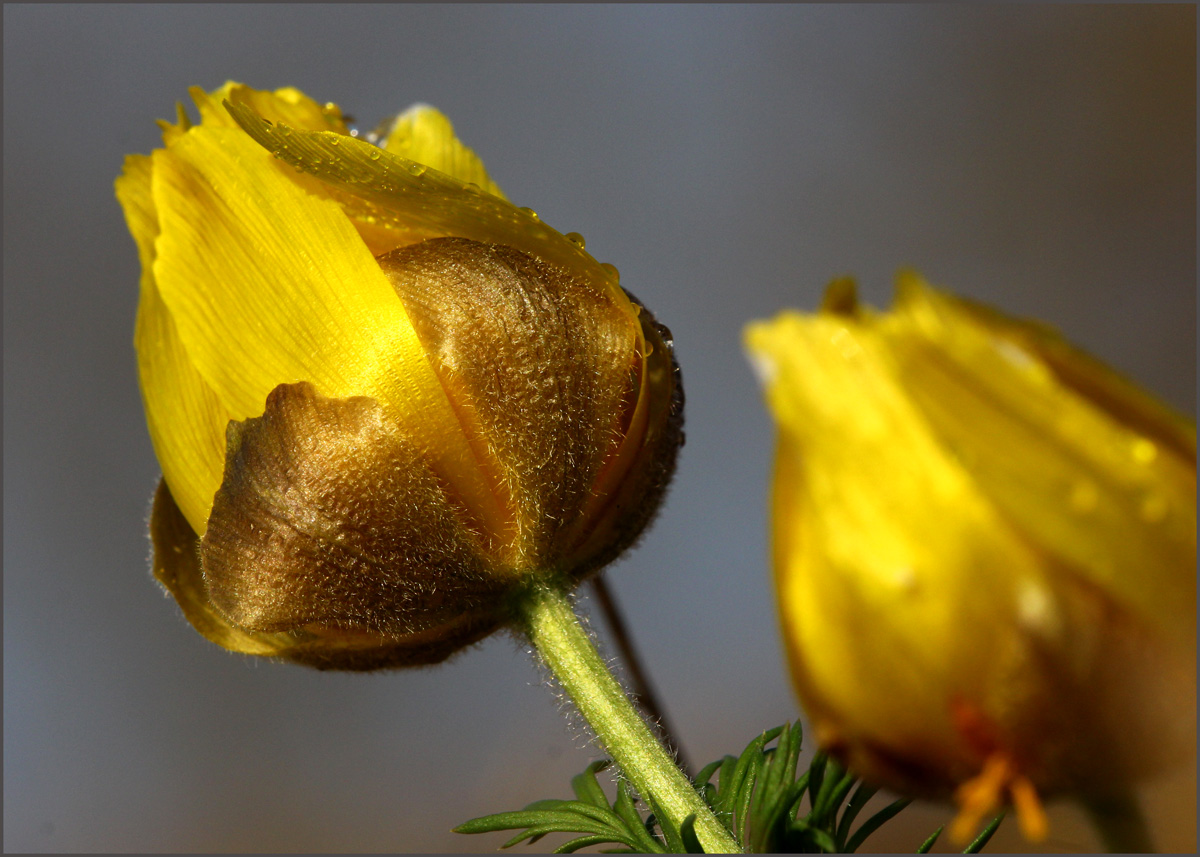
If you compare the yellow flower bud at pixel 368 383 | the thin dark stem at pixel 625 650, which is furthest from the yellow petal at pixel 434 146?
the thin dark stem at pixel 625 650

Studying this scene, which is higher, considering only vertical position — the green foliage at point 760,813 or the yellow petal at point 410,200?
the yellow petal at point 410,200

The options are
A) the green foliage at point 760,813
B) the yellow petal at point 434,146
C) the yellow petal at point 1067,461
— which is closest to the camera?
the yellow petal at point 1067,461

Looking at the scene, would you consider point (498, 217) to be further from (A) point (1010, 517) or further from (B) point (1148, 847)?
(B) point (1148, 847)

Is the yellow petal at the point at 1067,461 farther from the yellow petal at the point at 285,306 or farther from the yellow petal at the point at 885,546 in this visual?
the yellow petal at the point at 285,306

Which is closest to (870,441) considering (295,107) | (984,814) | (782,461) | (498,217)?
(782,461)

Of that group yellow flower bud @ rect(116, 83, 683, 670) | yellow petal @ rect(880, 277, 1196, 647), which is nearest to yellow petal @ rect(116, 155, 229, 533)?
yellow flower bud @ rect(116, 83, 683, 670)

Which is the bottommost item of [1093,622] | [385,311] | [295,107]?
[1093,622]

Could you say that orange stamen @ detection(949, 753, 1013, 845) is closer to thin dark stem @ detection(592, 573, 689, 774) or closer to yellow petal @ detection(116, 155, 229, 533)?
thin dark stem @ detection(592, 573, 689, 774)
